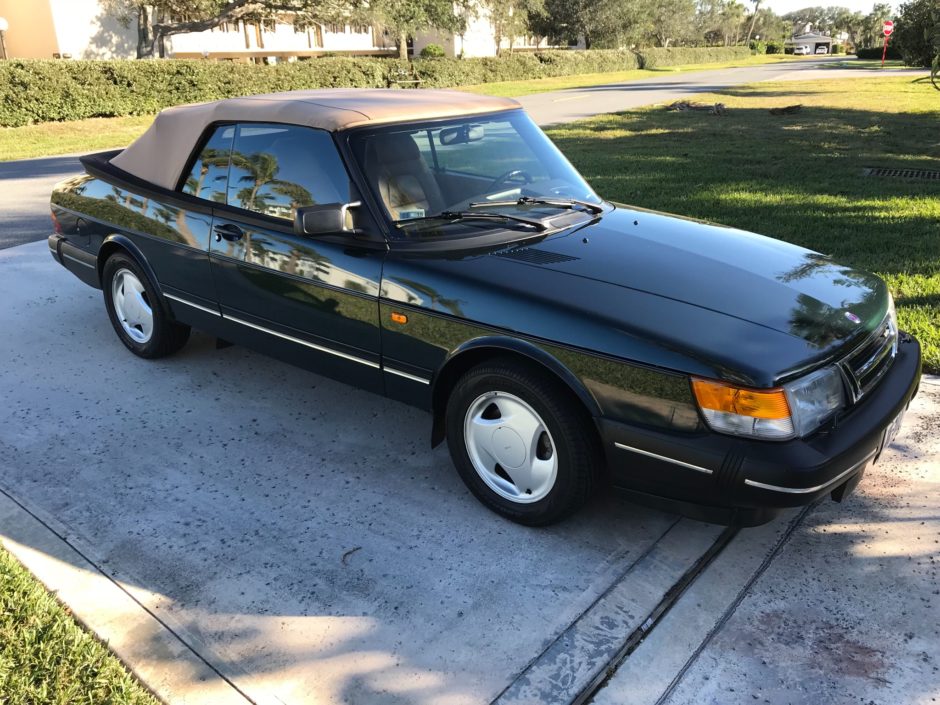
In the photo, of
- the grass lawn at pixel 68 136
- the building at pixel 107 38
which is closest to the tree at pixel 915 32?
the grass lawn at pixel 68 136

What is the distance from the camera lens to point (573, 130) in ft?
54.6

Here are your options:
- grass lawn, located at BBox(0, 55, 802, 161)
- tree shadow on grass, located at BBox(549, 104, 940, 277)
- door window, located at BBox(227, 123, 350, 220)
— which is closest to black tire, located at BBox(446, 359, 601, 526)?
door window, located at BBox(227, 123, 350, 220)

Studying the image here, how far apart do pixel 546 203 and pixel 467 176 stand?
1.36ft

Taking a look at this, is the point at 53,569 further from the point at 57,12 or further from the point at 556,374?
the point at 57,12

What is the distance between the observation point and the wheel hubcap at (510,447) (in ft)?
10.3

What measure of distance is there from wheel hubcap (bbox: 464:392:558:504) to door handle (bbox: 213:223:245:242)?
1629 mm

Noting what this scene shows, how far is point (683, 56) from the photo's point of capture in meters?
69.2

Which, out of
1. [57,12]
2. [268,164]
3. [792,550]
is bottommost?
[792,550]

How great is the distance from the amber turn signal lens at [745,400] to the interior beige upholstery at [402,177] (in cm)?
160

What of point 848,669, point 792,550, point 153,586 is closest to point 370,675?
point 153,586

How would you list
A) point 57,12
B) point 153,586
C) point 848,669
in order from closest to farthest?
point 848,669 → point 153,586 → point 57,12

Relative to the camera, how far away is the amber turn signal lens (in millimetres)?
2619

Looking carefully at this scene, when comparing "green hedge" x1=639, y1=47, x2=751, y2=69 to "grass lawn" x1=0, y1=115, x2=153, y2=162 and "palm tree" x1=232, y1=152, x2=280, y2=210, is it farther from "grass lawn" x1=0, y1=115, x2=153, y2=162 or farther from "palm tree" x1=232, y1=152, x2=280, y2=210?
"palm tree" x1=232, y1=152, x2=280, y2=210

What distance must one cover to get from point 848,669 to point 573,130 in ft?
50.1
